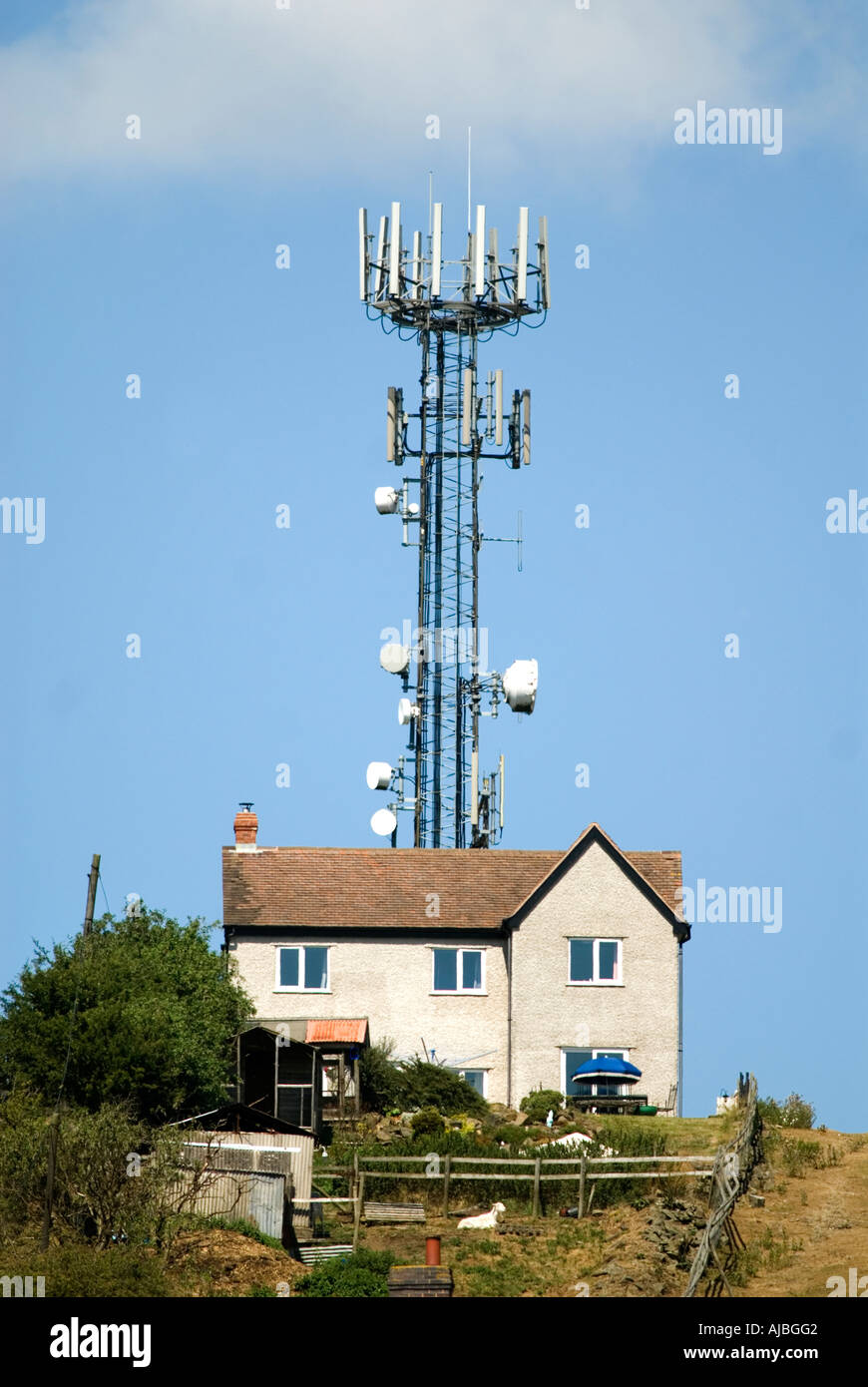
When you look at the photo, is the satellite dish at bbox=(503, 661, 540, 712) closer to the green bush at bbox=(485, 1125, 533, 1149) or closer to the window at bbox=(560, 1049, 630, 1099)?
the window at bbox=(560, 1049, 630, 1099)

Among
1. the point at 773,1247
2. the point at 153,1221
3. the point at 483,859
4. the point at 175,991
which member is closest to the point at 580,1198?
the point at 773,1247

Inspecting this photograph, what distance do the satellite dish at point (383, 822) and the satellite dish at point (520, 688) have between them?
3.99 m

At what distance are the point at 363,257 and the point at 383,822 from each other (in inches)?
559

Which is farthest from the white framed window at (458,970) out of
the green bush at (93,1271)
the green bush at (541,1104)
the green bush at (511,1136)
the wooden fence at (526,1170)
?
the green bush at (93,1271)

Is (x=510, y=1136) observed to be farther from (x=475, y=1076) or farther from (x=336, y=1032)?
(x=475, y=1076)

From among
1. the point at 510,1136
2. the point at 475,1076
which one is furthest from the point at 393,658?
the point at 510,1136

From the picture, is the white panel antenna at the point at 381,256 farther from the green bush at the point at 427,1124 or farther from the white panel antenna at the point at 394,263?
the green bush at the point at 427,1124

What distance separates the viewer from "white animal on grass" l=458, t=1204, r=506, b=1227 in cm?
3828

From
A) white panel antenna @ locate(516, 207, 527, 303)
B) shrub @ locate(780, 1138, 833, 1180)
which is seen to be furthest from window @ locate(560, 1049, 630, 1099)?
white panel antenna @ locate(516, 207, 527, 303)

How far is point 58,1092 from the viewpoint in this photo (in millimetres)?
41031

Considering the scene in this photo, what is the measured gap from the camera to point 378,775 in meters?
56.1

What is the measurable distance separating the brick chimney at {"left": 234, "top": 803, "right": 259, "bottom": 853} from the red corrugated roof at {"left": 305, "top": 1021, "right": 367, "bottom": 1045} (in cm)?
595
